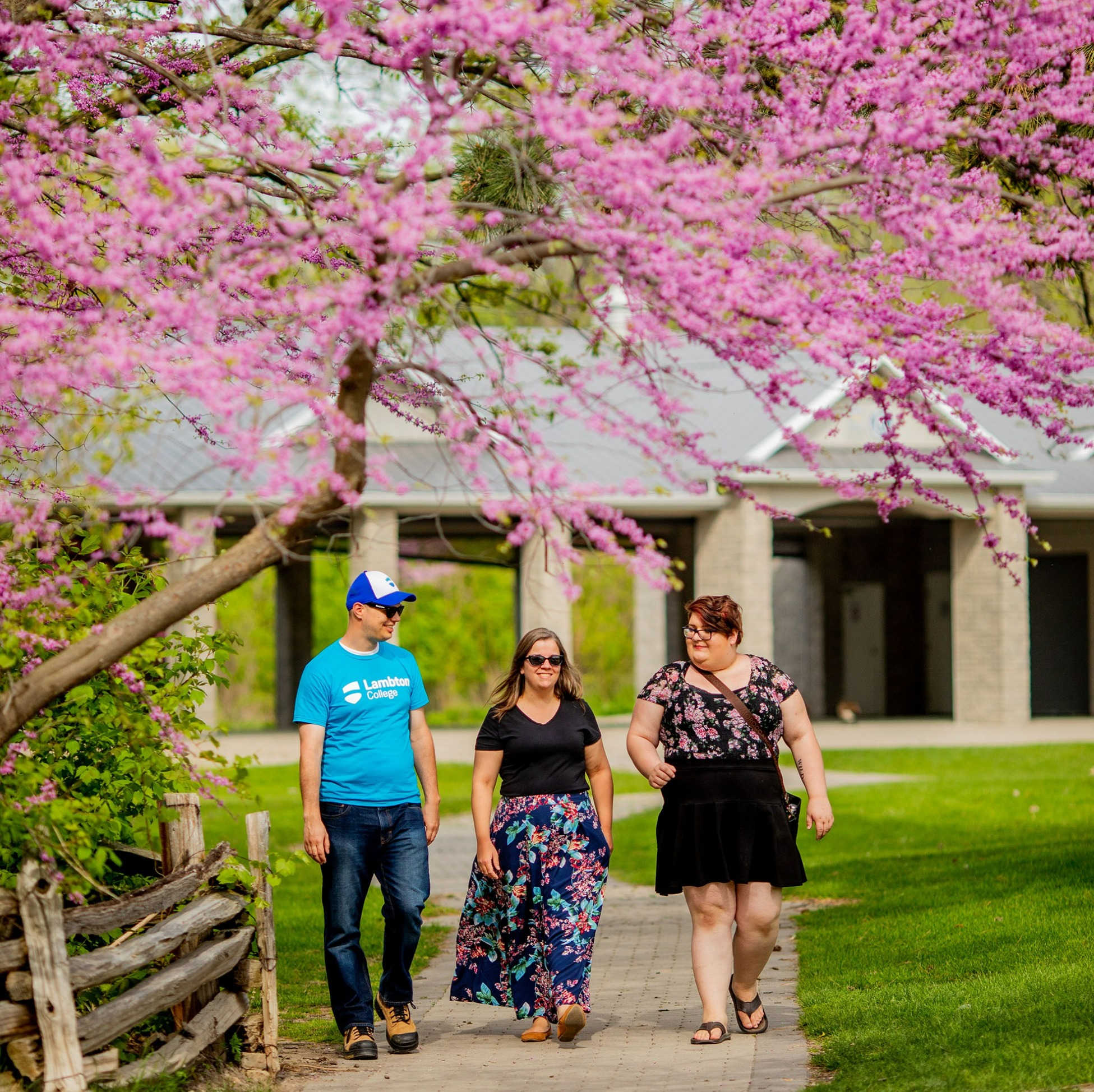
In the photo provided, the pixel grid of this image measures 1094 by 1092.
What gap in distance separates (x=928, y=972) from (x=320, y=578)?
30529 millimetres

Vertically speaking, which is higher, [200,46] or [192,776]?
[200,46]

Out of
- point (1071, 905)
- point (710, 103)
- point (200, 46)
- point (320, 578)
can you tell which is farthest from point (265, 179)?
point (320, 578)

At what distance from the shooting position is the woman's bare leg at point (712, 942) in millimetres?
6641

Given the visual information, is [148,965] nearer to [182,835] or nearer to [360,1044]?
[182,835]

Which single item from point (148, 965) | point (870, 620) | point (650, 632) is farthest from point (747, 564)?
point (148, 965)

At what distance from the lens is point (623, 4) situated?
23.9 ft

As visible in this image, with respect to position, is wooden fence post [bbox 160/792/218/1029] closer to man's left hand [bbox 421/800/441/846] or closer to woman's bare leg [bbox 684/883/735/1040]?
man's left hand [bbox 421/800/441/846]

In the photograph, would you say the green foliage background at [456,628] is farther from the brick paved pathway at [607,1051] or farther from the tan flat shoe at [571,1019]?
the tan flat shoe at [571,1019]

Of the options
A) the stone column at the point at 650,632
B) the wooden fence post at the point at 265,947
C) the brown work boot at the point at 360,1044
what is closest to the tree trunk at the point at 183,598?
the wooden fence post at the point at 265,947

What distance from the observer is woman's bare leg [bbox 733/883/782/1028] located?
6664 mm

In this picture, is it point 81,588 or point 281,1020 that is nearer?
point 81,588

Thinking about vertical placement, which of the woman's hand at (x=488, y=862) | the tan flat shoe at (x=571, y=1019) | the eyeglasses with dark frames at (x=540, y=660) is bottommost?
the tan flat shoe at (x=571, y=1019)

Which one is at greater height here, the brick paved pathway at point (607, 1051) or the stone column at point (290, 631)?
the stone column at point (290, 631)

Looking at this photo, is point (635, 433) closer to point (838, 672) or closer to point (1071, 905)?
point (1071, 905)
